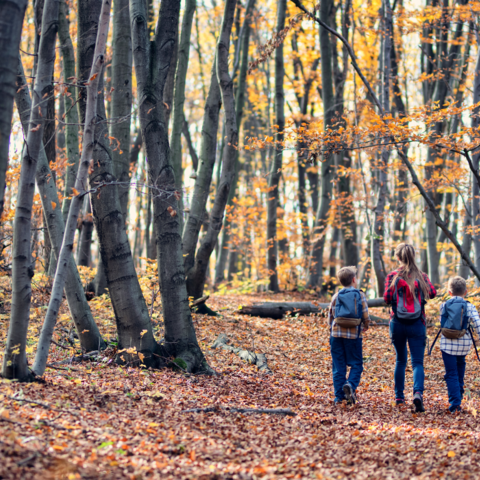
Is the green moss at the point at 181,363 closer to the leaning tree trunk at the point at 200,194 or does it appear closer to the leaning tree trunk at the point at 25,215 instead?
the leaning tree trunk at the point at 25,215

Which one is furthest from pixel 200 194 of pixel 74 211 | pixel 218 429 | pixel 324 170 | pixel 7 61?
pixel 324 170

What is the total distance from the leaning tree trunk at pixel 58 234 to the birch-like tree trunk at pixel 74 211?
1472 millimetres

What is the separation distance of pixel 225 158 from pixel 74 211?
5.60 meters

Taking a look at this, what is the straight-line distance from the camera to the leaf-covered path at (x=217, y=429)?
290 cm

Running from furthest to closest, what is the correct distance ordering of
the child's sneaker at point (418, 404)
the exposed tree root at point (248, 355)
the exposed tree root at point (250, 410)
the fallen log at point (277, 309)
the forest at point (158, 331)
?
the fallen log at point (277, 309) → the exposed tree root at point (248, 355) → the child's sneaker at point (418, 404) → the exposed tree root at point (250, 410) → the forest at point (158, 331)

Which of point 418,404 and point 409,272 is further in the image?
point 409,272

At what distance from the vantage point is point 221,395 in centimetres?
502

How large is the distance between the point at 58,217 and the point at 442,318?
490 centimetres

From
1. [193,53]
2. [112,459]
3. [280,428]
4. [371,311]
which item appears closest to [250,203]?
[371,311]

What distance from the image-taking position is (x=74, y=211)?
4207 millimetres

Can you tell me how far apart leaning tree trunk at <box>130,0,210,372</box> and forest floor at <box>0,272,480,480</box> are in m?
0.51

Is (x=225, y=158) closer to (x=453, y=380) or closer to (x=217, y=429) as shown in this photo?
(x=453, y=380)

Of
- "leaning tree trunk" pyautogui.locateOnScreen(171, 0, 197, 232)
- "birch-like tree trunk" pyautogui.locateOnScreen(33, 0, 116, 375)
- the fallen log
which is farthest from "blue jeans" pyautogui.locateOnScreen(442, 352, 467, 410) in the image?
"leaning tree trunk" pyautogui.locateOnScreen(171, 0, 197, 232)

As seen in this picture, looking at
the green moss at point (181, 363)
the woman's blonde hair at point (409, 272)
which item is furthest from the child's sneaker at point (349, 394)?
the green moss at point (181, 363)
